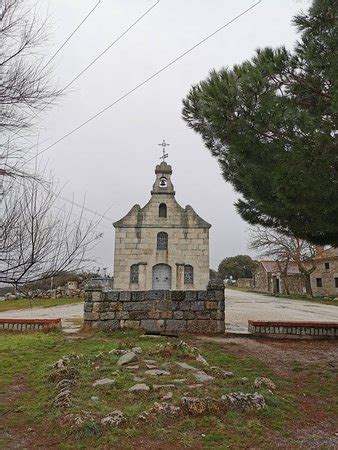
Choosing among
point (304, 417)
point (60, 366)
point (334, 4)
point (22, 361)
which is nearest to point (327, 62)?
point (334, 4)

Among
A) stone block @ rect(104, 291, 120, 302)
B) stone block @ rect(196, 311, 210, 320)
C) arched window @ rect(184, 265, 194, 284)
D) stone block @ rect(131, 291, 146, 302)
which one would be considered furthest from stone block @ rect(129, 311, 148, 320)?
arched window @ rect(184, 265, 194, 284)

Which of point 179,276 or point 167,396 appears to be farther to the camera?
point 179,276

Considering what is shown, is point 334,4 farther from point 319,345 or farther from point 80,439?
point 319,345

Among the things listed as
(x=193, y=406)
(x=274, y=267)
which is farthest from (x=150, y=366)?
(x=274, y=267)

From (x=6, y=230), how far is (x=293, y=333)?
7.58 meters

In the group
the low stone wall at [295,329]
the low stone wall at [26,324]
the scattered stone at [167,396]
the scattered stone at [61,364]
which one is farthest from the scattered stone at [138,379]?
the low stone wall at [26,324]

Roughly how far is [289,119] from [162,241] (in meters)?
18.9

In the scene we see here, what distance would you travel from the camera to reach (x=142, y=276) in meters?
22.5

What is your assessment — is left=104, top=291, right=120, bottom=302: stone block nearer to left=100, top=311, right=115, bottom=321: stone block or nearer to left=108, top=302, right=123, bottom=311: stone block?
left=108, top=302, right=123, bottom=311: stone block

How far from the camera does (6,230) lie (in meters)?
3.64

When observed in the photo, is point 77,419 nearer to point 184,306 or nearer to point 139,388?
point 139,388

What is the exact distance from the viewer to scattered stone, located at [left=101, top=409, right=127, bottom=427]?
3.66 meters

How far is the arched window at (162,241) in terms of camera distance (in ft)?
76.5

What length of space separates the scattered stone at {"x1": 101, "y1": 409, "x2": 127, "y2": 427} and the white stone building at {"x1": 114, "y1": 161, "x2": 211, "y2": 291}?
18.5 meters
